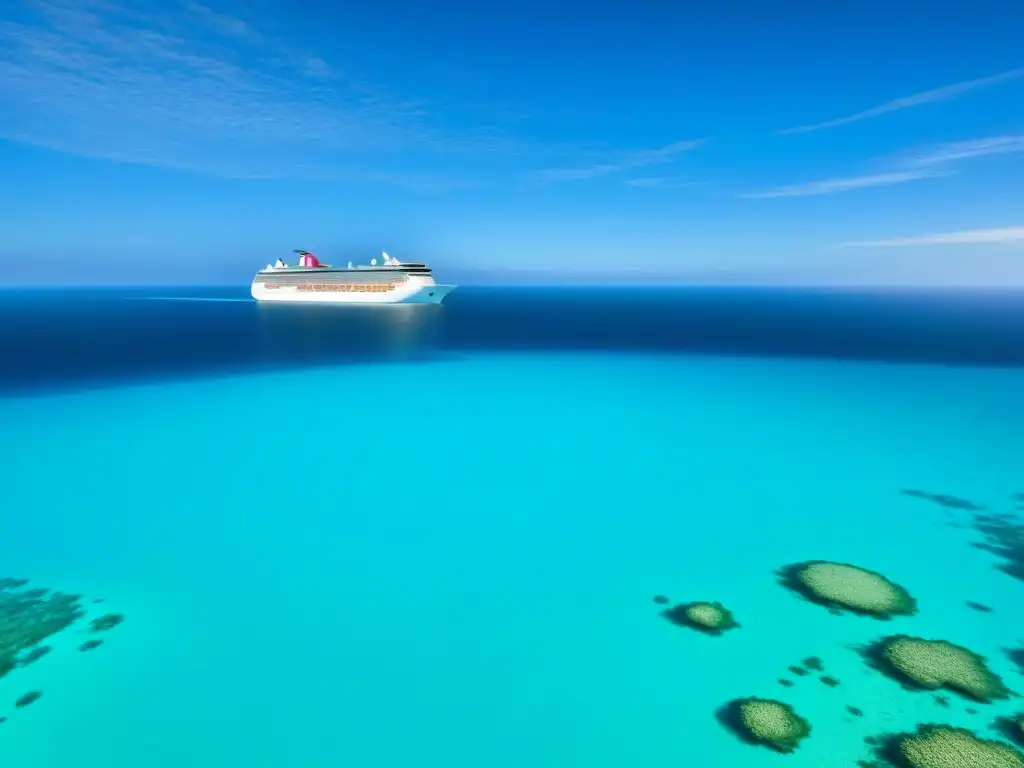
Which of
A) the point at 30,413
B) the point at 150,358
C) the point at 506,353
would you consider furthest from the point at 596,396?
the point at 150,358

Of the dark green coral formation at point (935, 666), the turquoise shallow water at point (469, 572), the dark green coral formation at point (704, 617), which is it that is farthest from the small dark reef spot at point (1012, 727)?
the dark green coral formation at point (704, 617)

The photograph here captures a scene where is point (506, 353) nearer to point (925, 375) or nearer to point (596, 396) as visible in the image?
point (596, 396)

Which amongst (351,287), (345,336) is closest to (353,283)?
(351,287)

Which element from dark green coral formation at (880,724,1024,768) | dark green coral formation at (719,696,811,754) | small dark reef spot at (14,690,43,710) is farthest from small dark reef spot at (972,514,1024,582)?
small dark reef spot at (14,690,43,710)

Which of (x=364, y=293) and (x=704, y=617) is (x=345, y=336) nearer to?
(x=364, y=293)

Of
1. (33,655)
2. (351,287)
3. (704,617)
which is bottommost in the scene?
(33,655)
